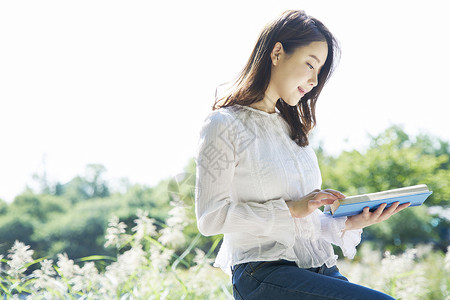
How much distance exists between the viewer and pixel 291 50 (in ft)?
3.82

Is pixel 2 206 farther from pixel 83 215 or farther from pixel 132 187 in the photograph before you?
pixel 132 187

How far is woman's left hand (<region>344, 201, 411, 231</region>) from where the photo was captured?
1.09m

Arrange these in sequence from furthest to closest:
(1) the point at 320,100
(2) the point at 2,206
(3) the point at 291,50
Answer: (2) the point at 2,206 < (1) the point at 320,100 < (3) the point at 291,50

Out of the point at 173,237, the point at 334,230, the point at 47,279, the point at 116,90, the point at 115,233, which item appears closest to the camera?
the point at 334,230

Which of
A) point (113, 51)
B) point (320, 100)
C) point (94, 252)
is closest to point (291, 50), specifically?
point (320, 100)

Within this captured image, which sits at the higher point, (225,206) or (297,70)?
(297,70)

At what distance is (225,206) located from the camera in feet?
3.27

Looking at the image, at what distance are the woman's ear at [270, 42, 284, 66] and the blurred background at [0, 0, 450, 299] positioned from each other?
1.19 meters

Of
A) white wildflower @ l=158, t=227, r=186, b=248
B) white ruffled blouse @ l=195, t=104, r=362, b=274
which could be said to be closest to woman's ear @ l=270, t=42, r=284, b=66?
white ruffled blouse @ l=195, t=104, r=362, b=274

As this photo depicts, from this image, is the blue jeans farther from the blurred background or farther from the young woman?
the blurred background

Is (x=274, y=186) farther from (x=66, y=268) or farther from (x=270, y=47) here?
(x=66, y=268)

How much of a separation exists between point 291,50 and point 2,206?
384 centimetres

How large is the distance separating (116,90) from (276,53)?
18.0ft

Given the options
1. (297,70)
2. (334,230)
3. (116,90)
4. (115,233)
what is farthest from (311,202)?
(116,90)
